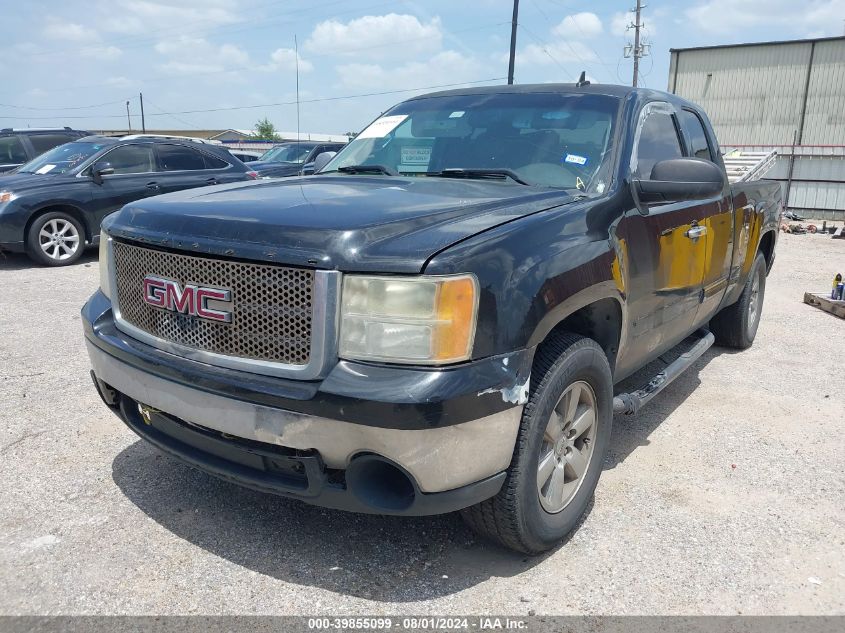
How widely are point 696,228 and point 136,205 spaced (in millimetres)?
2906

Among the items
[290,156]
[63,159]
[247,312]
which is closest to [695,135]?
[247,312]

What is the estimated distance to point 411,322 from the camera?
2139 mm

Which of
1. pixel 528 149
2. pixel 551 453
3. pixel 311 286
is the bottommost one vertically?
pixel 551 453

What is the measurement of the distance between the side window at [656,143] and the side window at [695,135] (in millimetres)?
256

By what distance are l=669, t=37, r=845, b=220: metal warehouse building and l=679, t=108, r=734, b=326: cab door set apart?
26004mm

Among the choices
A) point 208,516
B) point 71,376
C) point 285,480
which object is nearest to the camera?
point 285,480

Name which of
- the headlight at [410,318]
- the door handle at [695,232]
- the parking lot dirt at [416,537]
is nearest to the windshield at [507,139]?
the door handle at [695,232]

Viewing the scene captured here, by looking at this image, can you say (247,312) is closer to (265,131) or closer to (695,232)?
(695,232)

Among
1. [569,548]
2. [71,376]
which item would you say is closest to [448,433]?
[569,548]

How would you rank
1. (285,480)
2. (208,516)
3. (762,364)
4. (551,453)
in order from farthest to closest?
(762,364)
(208,516)
(551,453)
(285,480)

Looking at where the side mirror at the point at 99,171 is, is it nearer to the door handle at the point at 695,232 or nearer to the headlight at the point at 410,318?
the door handle at the point at 695,232

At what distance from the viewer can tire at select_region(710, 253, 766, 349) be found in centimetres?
558

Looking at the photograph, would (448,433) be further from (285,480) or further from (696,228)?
(696,228)

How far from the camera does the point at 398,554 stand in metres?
2.76
